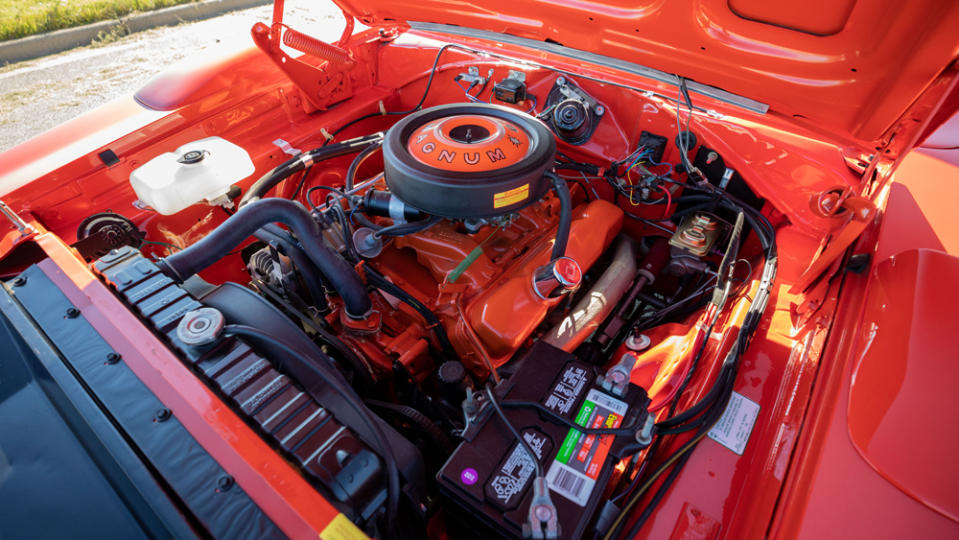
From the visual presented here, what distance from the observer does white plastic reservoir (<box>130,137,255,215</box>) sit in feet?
4.68

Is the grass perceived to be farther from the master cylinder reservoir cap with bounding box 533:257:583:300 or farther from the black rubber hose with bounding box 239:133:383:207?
the master cylinder reservoir cap with bounding box 533:257:583:300

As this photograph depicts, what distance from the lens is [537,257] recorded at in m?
1.54

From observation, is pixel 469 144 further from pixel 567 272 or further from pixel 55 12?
pixel 55 12

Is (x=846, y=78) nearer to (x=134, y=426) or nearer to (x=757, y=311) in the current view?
(x=757, y=311)

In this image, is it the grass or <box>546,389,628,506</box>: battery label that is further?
the grass

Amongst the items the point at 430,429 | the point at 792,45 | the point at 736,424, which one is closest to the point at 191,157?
the point at 430,429

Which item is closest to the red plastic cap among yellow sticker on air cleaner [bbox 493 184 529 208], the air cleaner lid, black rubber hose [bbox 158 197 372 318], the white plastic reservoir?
yellow sticker on air cleaner [bbox 493 184 529 208]

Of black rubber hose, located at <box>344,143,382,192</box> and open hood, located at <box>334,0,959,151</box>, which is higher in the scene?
open hood, located at <box>334,0,959,151</box>

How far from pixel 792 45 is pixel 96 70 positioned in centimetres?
680

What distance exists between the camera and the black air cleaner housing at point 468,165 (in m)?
1.23

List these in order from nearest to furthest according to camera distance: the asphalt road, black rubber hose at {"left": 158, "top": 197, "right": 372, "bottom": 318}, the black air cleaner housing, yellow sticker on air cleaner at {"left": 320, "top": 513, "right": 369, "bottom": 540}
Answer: yellow sticker on air cleaner at {"left": 320, "top": 513, "right": 369, "bottom": 540}
black rubber hose at {"left": 158, "top": 197, "right": 372, "bottom": 318}
the black air cleaner housing
the asphalt road

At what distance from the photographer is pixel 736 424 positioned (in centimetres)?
98

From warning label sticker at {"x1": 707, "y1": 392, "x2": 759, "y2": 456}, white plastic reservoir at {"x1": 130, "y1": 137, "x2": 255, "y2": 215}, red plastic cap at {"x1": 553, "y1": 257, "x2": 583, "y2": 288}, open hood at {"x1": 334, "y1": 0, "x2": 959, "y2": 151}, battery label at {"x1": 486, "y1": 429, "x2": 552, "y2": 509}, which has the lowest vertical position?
battery label at {"x1": 486, "y1": 429, "x2": 552, "y2": 509}

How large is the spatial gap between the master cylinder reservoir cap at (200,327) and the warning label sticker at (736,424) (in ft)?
3.46
